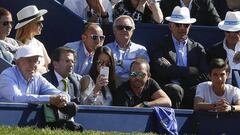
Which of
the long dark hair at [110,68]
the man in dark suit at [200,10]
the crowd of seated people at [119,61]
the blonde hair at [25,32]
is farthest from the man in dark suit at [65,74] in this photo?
the man in dark suit at [200,10]

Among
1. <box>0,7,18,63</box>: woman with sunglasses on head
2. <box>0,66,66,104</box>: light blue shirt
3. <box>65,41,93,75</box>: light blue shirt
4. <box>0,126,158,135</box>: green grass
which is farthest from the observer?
<box>65,41,93,75</box>: light blue shirt

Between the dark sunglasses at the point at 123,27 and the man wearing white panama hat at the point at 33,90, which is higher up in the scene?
the dark sunglasses at the point at 123,27

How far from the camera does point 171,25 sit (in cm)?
1073

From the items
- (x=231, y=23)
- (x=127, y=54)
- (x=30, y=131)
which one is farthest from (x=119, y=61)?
(x=30, y=131)

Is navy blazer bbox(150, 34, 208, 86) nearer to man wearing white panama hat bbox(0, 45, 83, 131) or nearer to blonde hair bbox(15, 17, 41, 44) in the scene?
blonde hair bbox(15, 17, 41, 44)

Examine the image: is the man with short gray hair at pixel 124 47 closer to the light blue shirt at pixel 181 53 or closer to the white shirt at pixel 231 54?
the light blue shirt at pixel 181 53

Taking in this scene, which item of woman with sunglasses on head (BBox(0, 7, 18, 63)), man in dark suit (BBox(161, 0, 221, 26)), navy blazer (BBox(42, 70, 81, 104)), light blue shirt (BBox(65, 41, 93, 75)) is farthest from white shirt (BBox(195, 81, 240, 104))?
woman with sunglasses on head (BBox(0, 7, 18, 63))

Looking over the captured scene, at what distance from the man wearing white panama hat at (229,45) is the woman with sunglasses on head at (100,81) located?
1575 mm

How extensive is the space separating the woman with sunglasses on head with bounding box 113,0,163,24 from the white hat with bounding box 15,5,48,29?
1281 mm

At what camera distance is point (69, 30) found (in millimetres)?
11297

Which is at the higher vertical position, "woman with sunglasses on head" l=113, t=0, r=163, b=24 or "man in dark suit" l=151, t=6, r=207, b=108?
"woman with sunglasses on head" l=113, t=0, r=163, b=24

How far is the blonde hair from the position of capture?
33.7 feet

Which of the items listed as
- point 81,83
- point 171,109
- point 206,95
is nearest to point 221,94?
point 206,95

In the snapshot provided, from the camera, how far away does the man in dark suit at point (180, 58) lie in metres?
10.3
